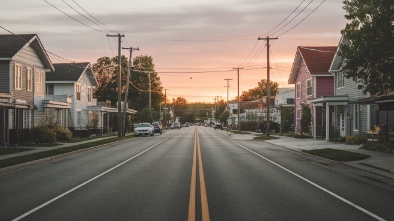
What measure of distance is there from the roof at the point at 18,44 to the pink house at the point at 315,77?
23.7m

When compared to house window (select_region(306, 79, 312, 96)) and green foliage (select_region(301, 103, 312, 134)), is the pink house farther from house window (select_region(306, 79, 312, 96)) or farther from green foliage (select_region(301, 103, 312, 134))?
green foliage (select_region(301, 103, 312, 134))

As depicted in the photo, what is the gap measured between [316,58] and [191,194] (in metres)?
39.0

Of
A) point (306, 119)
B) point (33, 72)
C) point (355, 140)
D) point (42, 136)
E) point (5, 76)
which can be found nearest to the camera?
point (355, 140)

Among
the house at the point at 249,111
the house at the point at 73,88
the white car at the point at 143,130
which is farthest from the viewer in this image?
the house at the point at 249,111

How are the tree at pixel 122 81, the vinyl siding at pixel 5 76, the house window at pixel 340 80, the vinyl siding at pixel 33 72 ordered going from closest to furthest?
the vinyl siding at pixel 5 76
the vinyl siding at pixel 33 72
the house window at pixel 340 80
the tree at pixel 122 81

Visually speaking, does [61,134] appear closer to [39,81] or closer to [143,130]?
[39,81]

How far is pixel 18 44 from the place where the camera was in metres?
33.0

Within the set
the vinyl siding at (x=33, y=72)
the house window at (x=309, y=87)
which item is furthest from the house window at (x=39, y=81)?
the house window at (x=309, y=87)

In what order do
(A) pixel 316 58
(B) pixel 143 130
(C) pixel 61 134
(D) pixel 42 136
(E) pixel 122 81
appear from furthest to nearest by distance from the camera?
(E) pixel 122 81
(B) pixel 143 130
(A) pixel 316 58
(C) pixel 61 134
(D) pixel 42 136

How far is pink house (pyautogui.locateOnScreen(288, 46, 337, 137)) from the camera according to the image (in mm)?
44656

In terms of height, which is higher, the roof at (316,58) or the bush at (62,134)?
the roof at (316,58)

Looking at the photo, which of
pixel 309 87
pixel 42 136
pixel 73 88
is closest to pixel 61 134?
pixel 42 136

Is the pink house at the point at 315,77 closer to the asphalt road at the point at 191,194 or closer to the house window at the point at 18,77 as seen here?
the house window at the point at 18,77

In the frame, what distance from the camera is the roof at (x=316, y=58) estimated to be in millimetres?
44969
